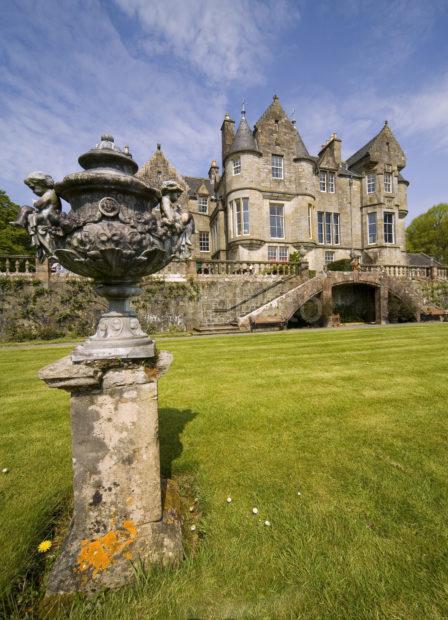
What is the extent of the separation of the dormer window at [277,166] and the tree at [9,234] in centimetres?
2460

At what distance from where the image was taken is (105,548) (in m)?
1.81

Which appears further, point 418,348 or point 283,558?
point 418,348

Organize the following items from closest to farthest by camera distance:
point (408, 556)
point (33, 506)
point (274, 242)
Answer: point (408, 556), point (33, 506), point (274, 242)

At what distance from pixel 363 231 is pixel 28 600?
31.9m

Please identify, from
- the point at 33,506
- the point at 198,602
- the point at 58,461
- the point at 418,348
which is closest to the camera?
the point at 198,602

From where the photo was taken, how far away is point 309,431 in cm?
360

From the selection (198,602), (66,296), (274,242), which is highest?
(274,242)

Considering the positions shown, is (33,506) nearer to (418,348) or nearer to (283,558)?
(283,558)

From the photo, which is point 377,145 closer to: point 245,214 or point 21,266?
point 245,214

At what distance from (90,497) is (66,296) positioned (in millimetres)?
14524

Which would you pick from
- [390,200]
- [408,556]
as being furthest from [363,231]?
[408,556]

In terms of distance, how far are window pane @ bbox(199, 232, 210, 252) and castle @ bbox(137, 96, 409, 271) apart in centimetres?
9

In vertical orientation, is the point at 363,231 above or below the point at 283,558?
above

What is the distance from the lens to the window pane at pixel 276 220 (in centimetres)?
2425
